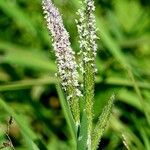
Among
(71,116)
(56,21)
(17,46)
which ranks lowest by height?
(71,116)

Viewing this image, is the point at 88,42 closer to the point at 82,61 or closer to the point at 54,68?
the point at 82,61

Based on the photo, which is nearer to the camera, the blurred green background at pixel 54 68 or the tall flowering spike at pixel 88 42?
the tall flowering spike at pixel 88 42

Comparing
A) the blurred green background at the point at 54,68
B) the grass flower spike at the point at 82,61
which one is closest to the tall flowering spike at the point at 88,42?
the grass flower spike at the point at 82,61

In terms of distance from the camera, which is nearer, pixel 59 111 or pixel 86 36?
pixel 86 36

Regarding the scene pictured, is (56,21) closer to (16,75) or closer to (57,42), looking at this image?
(57,42)

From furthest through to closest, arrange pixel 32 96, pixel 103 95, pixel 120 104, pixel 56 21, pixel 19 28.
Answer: pixel 19 28 → pixel 32 96 → pixel 120 104 → pixel 103 95 → pixel 56 21

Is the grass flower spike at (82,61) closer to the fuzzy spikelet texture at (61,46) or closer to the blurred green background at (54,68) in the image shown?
the fuzzy spikelet texture at (61,46)

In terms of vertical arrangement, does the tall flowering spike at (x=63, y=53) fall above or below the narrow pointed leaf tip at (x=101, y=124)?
above

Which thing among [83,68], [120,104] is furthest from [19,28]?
[83,68]
